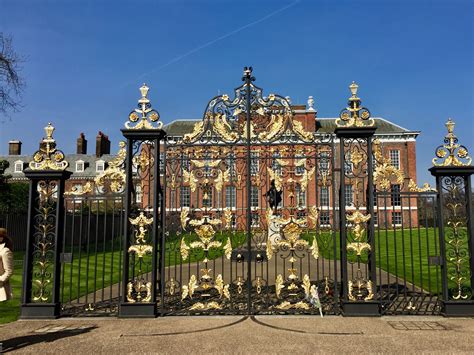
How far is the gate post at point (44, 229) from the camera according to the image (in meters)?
7.25

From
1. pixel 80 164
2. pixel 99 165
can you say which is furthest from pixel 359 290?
pixel 80 164

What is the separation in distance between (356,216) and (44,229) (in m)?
5.96

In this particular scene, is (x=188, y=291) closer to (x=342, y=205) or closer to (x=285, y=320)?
(x=285, y=320)

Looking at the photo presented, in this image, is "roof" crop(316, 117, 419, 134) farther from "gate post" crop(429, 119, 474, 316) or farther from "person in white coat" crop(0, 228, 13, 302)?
"person in white coat" crop(0, 228, 13, 302)

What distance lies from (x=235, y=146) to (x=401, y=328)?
438 centimetres

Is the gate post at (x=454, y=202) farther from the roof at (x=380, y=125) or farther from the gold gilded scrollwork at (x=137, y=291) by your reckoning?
the roof at (x=380, y=125)

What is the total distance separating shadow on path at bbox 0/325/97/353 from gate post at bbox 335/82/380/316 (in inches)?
180

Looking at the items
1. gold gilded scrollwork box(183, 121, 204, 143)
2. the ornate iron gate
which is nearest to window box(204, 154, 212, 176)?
the ornate iron gate

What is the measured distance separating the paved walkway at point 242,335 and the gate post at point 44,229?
45 centimetres

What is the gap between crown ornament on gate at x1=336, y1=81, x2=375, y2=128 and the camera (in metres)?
7.57

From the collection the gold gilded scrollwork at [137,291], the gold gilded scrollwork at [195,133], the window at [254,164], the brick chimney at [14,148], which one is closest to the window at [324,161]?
the window at [254,164]

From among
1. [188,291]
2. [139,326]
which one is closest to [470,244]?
[188,291]

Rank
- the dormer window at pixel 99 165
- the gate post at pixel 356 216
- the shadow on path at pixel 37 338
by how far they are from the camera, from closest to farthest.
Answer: the shadow on path at pixel 37 338, the gate post at pixel 356 216, the dormer window at pixel 99 165

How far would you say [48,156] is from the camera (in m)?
7.64
